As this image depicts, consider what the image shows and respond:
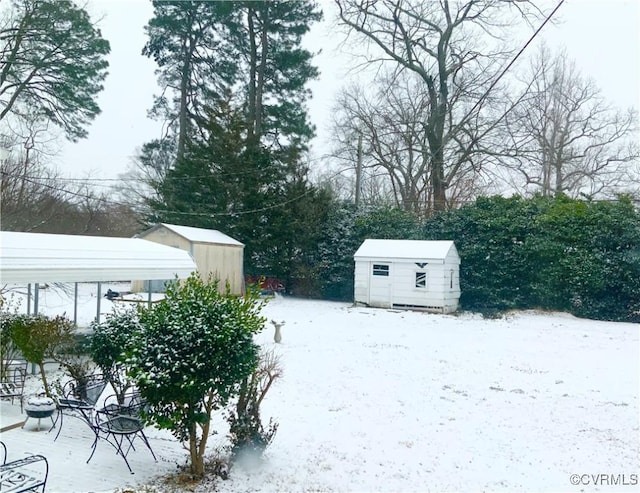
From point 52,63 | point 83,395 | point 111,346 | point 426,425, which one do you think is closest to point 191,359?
point 111,346

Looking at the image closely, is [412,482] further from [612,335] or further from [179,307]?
[612,335]

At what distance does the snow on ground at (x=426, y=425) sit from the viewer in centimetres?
397

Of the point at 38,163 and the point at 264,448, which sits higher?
the point at 38,163

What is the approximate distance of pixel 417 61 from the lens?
2088cm

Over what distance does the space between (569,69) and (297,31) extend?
544 inches

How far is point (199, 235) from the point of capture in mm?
16016

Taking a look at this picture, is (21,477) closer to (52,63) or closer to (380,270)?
(380,270)

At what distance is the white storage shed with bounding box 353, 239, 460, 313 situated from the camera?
14805 mm

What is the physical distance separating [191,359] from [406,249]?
12811mm

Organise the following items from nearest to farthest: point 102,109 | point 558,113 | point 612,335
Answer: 1. point 612,335
2. point 102,109
3. point 558,113

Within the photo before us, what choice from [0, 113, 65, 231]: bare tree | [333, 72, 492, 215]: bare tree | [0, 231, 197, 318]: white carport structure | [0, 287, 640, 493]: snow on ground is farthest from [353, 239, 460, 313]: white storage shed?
[0, 113, 65, 231]: bare tree

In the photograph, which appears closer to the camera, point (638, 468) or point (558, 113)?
point (638, 468)

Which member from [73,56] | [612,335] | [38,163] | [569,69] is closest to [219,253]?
[38,163]

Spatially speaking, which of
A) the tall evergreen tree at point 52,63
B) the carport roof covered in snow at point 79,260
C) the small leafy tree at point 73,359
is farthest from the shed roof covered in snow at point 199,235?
the small leafy tree at point 73,359
